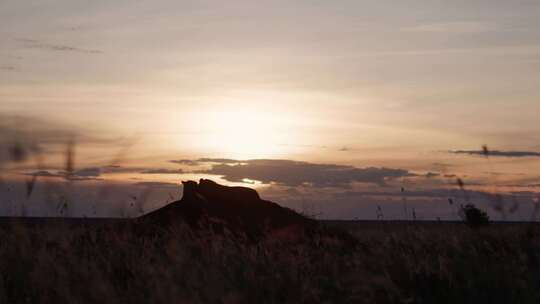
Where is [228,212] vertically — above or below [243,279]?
below

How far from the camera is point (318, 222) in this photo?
951 inches

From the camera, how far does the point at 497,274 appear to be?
864cm

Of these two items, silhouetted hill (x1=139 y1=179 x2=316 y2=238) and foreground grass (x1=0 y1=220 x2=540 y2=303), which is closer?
foreground grass (x1=0 y1=220 x2=540 y2=303)

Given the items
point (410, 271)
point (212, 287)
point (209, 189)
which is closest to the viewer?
point (212, 287)

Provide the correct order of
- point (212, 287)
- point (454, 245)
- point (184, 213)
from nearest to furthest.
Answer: point (212, 287), point (454, 245), point (184, 213)

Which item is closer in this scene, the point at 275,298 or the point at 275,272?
the point at 275,298

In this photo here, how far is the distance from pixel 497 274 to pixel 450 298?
1140 millimetres

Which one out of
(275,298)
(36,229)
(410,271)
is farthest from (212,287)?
(36,229)

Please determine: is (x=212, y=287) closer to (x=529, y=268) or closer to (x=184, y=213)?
(x=529, y=268)

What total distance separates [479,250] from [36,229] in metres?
7.08

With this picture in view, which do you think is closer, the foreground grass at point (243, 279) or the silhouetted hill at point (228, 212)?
the foreground grass at point (243, 279)

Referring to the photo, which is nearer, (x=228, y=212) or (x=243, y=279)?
(x=243, y=279)

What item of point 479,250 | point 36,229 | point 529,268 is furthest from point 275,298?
point 479,250

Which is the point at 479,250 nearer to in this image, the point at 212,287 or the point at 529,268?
the point at 529,268
